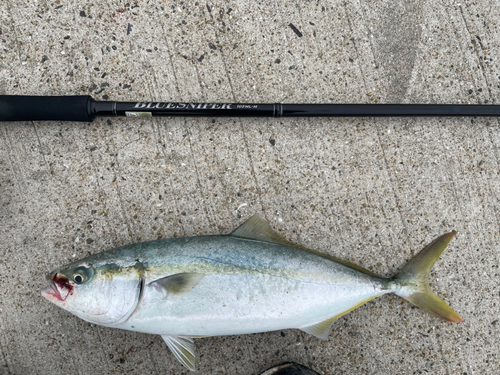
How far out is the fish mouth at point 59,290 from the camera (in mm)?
1749

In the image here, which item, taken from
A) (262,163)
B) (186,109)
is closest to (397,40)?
(262,163)

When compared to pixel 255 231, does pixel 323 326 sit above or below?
below

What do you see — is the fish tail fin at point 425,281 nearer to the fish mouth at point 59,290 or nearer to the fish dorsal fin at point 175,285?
the fish dorsal fin at point 175,285

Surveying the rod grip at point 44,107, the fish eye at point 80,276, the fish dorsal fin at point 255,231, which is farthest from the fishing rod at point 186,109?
the fish eye at point 80,276

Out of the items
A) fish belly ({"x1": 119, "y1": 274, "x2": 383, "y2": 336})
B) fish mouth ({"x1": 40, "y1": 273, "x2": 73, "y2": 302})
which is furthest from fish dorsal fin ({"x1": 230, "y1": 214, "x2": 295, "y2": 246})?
fish mouth ({"x1": 40, "y1": 273, "x2": 73, "y2": 302})

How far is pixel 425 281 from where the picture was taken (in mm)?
2127

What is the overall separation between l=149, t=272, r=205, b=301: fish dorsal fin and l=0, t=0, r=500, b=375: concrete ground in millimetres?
464

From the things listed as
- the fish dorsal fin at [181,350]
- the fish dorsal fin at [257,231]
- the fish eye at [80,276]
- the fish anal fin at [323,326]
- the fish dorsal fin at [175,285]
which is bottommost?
the fish anal fin at [323,326]

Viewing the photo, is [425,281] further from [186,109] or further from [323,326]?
[186,109]

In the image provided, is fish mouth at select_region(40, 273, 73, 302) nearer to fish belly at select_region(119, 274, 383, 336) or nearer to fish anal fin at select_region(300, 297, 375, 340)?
fish belly at select_region(119, 274, 383, 336)

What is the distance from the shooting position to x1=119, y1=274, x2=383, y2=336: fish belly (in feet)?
5.95

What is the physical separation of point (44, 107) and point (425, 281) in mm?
2629

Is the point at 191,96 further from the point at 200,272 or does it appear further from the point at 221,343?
the point at 221,343

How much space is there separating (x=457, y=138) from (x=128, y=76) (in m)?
2.29
